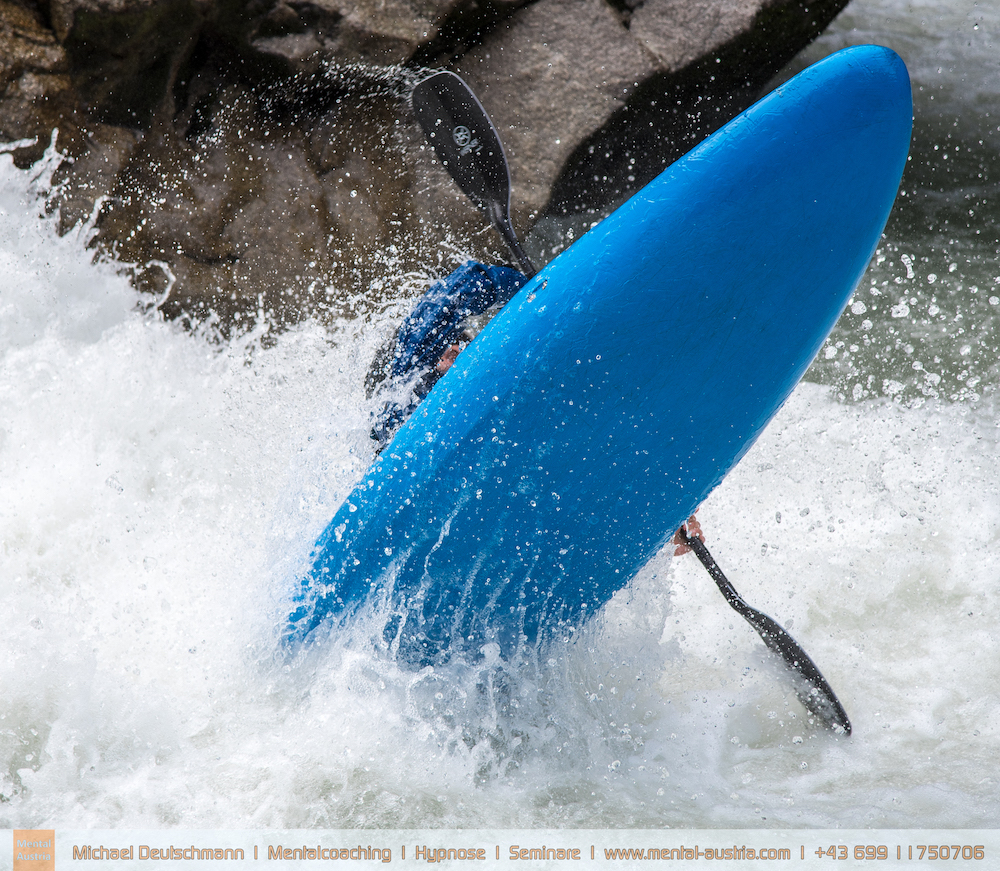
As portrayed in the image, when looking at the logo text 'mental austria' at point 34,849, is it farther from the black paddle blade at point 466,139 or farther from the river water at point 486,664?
the black paddle blade at point 466,139

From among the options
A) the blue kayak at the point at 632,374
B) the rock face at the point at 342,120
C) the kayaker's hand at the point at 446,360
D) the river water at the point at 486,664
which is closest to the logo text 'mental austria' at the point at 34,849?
the river water at the point at 486,664

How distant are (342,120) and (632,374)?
79.9 inches

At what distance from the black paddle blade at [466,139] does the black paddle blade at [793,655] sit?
1001 mm

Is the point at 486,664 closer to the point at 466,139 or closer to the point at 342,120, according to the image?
the point at 466,139

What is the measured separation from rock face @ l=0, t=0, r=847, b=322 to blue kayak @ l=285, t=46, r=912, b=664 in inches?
65.1

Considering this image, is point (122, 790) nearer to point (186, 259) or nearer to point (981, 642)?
point (186, 259)

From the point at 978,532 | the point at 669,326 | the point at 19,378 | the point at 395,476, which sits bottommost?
the point at 978,532

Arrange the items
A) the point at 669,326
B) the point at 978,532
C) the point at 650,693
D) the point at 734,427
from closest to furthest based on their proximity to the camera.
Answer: the point at 669,326
the point at 734,427
the point at 650,693
the point at 978,532

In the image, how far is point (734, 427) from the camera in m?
1.62

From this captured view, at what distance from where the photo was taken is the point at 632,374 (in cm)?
153

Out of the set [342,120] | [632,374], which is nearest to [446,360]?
[632,374]

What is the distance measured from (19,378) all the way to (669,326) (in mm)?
2383

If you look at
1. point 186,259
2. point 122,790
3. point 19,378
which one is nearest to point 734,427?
point 122,790

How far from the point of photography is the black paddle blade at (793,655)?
6.10ft
